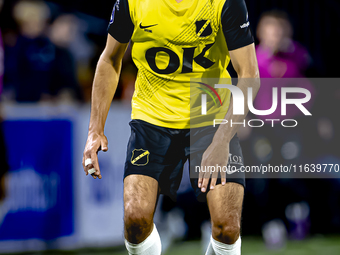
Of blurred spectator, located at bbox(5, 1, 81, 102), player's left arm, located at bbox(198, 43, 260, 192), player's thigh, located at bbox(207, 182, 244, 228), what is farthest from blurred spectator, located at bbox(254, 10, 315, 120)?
player's thigh, located at bbox(207, 182, 244, 228)

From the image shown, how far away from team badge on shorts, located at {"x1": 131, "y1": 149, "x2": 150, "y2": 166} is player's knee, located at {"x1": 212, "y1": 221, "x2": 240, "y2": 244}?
598 mm

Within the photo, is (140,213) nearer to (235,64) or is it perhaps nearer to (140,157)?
(140,157)

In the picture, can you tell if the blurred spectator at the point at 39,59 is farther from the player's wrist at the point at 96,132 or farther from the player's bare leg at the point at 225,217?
the player's bare leg at the point at 225,217

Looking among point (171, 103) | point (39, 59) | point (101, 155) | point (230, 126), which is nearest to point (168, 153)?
point (171, 103)

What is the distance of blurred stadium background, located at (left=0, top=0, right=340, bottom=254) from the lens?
4.89 meters

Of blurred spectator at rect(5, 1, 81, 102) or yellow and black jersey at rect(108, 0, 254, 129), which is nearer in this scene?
yellow and black jersey at rect(108, 0, 254, 129)

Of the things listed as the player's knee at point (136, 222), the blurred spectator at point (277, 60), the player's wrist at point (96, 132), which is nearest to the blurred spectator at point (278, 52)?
the blurred spectator at point (277, 60)

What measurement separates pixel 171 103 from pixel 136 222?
0.83 m

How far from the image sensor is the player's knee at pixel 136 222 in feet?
9.46

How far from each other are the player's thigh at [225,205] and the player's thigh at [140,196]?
356mm

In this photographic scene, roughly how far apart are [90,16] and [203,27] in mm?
3108

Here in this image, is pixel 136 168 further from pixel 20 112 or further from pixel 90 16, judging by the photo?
pixel 90 16

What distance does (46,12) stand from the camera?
5.27 m

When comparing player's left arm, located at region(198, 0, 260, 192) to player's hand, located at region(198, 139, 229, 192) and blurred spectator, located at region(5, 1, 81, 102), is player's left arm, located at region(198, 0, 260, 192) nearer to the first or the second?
player's hand, located at region(198, 139, 229, 192)
